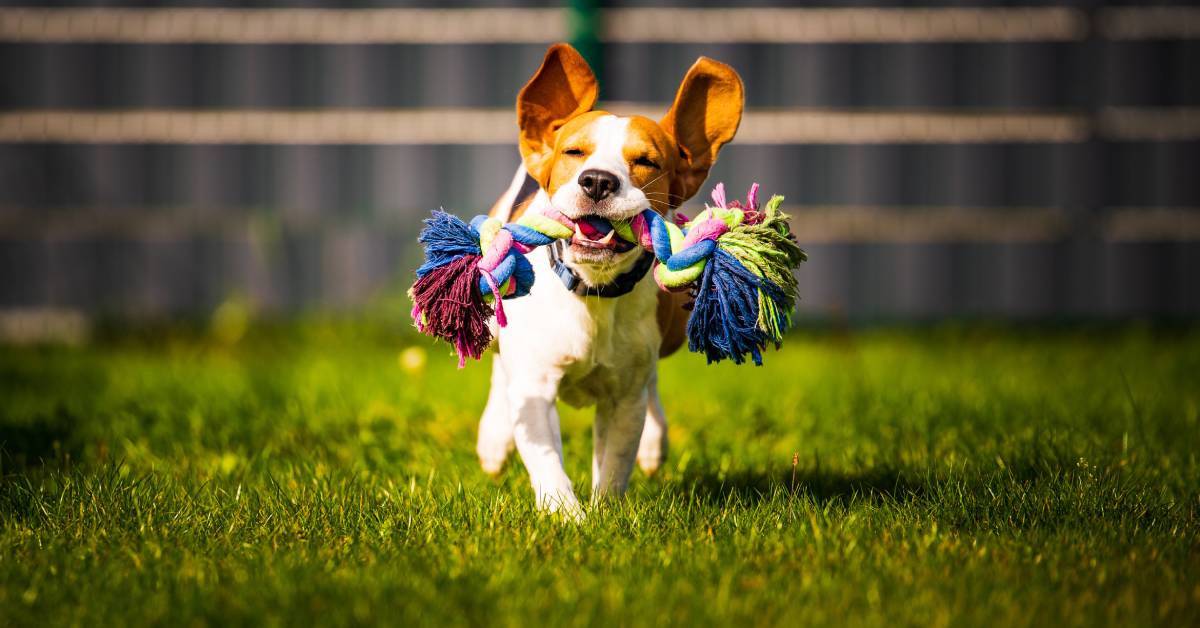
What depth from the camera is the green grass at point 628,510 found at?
2.31 meters

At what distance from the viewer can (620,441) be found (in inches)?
124

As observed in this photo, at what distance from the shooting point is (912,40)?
764 centimetres

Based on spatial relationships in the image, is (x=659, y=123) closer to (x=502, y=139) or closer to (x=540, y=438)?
(x=540, y=438)

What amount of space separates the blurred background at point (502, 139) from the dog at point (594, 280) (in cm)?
444

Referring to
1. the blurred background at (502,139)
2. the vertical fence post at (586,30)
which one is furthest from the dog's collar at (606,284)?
the blurred background at (502,139)

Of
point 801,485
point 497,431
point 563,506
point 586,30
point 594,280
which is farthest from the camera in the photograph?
point 586,30

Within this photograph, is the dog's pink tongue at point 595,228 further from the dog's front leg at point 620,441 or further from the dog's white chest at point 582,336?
the dog's front leg at point 620,441

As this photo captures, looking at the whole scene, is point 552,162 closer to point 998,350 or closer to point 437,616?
point 437,616

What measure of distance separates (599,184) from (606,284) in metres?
0.33

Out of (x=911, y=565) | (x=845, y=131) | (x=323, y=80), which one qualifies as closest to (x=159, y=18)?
(x=323, y=80)

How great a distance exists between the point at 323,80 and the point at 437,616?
19.6 feet

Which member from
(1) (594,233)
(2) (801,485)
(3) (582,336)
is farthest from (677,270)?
(2) (801,485)

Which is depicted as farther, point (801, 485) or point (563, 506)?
point (801, 485)

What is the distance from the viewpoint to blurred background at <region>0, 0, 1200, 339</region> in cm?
759
